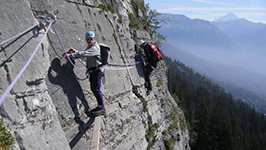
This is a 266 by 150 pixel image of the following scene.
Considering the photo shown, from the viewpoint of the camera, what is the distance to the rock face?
4480 millimetres

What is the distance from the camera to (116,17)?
12062 millimetres

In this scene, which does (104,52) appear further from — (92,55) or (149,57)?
(149,57)

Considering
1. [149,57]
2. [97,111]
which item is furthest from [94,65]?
[149,57]

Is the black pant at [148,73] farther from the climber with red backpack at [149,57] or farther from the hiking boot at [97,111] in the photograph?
the hiking boot at [97,111]

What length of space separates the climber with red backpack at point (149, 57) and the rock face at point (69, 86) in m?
0.62

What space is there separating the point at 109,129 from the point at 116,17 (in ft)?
24.6

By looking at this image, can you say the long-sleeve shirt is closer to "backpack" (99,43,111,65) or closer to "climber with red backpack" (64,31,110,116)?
"climber with red backpack" (64,31,110,116)

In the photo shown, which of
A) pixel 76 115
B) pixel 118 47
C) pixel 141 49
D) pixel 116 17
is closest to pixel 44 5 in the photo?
pixel 76 115

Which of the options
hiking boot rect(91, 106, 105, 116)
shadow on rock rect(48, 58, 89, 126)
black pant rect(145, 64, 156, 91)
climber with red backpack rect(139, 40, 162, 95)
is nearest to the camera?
shadow on rock rect(48, 58, 89, 126)

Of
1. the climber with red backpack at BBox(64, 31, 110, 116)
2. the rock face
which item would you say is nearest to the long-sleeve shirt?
the climber with red backpack at BBox(64, 31, 110, 116)

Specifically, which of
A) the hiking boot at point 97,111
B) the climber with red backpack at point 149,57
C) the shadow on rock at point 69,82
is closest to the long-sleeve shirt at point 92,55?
the shadow on rock at point 69,82

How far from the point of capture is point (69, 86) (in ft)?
21.8

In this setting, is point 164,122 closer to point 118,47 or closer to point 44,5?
point 118,47

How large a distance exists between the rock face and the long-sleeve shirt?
459 mm
